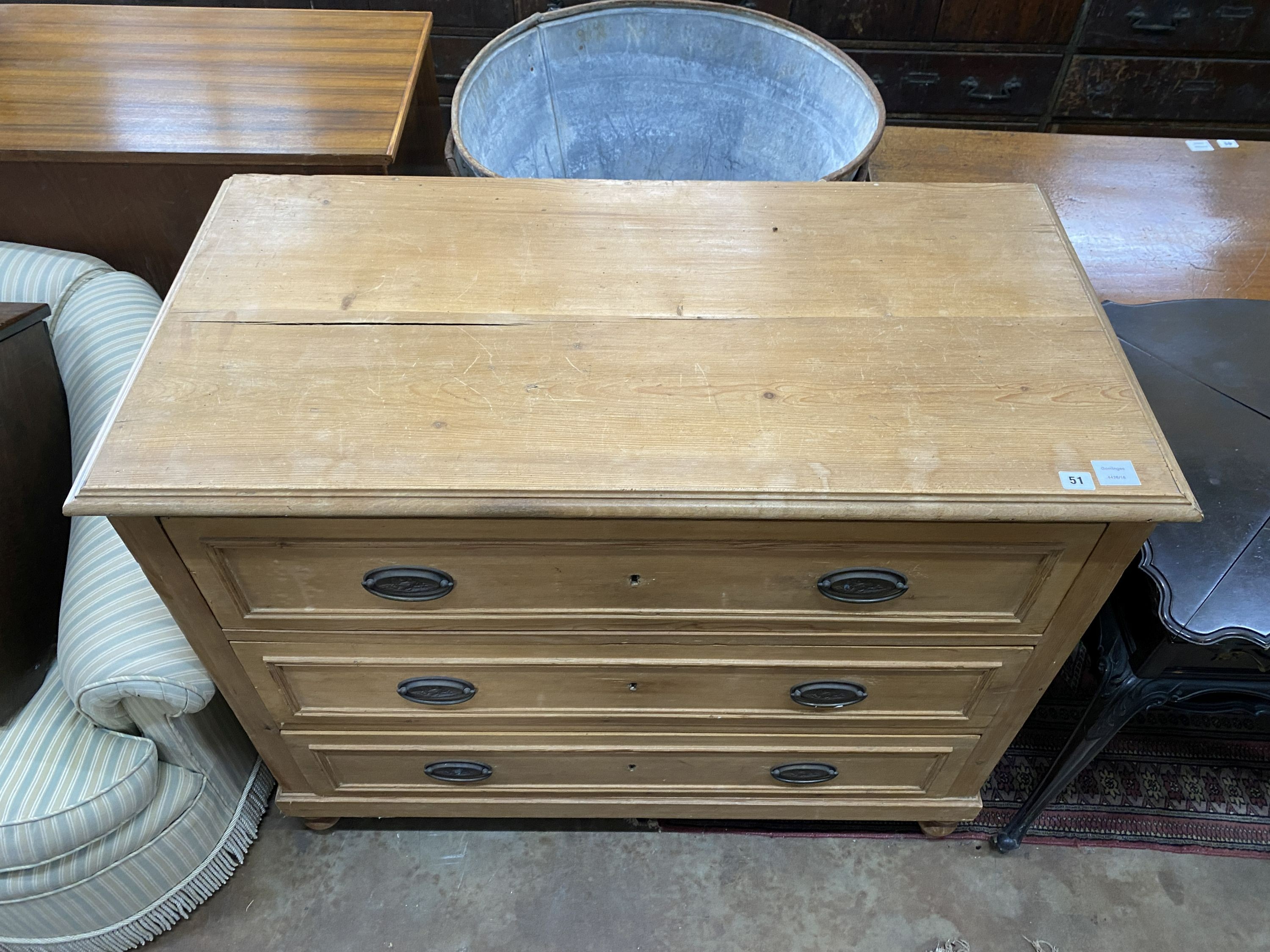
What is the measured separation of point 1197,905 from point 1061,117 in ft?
7.44

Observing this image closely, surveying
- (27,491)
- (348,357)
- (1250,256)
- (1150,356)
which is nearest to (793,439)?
(348,357)

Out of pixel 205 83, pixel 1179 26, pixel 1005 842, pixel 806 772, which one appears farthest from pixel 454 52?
pixel 1005 842

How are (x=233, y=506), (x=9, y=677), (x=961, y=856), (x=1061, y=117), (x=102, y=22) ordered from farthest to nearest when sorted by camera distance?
(x=1061, y=117)
(x=102, y=22)
(x=961, y=856)
(x=9, y=677)
(x=233, y=506)

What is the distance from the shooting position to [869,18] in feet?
7.79

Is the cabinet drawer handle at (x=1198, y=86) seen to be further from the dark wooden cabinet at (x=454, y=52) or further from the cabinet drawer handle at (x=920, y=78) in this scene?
the dark wooden cabinet at (x=454, y=52)

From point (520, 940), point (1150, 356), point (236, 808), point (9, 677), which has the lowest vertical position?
point (520, 940)

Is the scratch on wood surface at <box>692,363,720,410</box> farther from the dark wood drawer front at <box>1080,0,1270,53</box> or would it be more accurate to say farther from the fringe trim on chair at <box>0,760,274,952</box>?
the dark wood drawer front at <box>1080,0,1270,53</box>

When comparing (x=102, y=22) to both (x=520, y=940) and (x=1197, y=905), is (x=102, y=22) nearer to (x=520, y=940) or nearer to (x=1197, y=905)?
(x=520, y=940)

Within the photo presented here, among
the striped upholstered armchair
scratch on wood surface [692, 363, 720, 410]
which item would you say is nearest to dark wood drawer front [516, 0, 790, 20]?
the striped upholstered armchair

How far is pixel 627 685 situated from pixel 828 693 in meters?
0.29

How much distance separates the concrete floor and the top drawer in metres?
0.69

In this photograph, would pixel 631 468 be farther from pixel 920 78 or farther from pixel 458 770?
pixel 920 78

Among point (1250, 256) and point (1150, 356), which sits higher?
point (1150, 356)

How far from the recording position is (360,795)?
4.52ft
